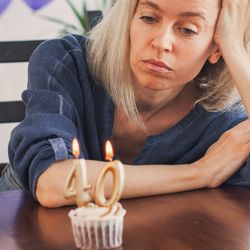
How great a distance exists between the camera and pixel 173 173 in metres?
1.45

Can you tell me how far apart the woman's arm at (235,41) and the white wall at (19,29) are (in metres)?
1.70

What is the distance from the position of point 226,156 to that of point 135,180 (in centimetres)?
31

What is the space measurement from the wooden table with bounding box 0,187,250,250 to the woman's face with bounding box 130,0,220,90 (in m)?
0.33

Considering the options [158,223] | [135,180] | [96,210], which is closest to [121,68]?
[135,180]

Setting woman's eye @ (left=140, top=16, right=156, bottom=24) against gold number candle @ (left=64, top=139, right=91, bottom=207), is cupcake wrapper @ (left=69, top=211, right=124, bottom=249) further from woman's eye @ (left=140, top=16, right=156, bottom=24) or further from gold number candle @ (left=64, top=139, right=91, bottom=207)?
woman's eye @ (left=140, top=16, right=156, bottom=24)

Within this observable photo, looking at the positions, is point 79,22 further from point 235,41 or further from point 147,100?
point 235,41

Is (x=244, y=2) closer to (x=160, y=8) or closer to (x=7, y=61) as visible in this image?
(x=160, y=8)

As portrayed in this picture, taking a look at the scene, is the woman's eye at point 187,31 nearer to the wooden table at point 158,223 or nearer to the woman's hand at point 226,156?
the woman's hand at point 226,156

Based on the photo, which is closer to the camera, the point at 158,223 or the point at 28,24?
the point at 158,223

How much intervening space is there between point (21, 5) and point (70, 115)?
69.7 inches

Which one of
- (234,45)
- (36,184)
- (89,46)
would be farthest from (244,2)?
(36,184)

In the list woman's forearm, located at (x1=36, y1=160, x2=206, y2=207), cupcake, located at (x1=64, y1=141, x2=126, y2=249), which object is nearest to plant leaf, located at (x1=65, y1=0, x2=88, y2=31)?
woman's forearm, located at (x1=36, y1=160, x2=206, y2=207)

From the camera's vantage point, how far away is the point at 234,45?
5.44 ft

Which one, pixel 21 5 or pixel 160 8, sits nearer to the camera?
pixel 160 8
